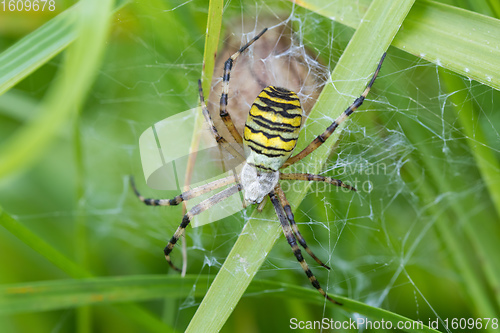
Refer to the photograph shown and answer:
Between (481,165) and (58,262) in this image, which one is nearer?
(58,262)

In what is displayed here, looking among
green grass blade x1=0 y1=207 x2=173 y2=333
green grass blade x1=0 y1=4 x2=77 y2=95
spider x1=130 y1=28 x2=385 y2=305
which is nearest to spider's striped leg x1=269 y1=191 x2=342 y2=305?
spider x1=130 y1=28 x2=385 y2=305

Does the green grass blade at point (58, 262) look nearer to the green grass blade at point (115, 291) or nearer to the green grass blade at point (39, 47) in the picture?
the green grass blade at point (115, 291)

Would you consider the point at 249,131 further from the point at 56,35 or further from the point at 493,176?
the point at 493,176

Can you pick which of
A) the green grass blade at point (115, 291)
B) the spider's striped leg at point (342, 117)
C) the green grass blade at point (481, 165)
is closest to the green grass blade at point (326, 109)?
the spider's striped leg at point (342, 117)

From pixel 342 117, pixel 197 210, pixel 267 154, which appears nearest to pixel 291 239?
pixel 267 154

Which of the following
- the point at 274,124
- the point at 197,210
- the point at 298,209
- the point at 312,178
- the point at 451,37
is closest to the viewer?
the point at 451,37

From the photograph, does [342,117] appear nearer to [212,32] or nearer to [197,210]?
[212,32]

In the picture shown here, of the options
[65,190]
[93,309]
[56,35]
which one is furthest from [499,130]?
[65,190]
